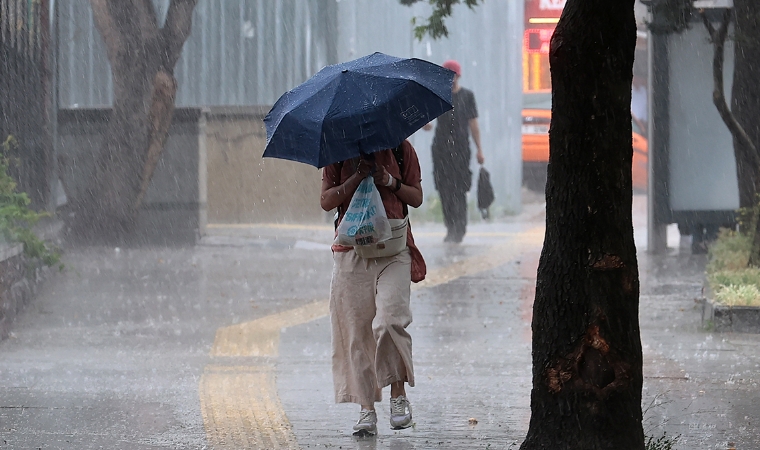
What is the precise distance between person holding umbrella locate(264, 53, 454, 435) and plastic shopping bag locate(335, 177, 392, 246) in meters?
0.06

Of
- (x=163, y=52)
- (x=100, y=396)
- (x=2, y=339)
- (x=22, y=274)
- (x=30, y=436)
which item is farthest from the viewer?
(x=163, y=52)

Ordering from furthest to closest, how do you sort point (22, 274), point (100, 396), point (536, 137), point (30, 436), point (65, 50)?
1. point (536, 137)
2. point (65, 50)
3. point (22, 274)
4. point (100, 396)
5. point (30, 436)

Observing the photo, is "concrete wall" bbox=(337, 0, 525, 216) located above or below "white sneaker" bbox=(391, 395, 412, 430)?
above

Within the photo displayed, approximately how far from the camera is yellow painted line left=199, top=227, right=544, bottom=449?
4945mm

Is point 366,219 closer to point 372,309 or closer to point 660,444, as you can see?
point 372,309

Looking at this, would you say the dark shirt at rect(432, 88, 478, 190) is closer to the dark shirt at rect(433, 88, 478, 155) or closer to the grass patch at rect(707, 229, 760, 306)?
the dark shirt at rect(433, 88, 478, 155)

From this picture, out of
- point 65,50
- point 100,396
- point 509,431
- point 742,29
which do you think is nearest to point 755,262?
point 742,29

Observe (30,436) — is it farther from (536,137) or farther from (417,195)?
(536,137)

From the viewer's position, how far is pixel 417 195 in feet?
16.4

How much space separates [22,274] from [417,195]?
181 inches

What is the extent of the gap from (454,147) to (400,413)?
8.58 m

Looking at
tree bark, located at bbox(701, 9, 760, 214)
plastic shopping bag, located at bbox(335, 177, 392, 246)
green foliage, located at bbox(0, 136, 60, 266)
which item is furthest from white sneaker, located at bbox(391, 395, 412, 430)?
tree bark, located at bbox(701, 9, 760, 214)

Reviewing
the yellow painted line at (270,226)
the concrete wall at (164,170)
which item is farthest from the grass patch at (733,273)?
the yellow painted line at (270,226)

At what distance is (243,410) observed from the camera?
17.9 feet
